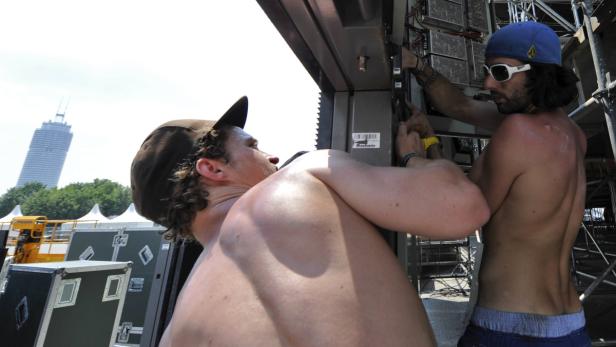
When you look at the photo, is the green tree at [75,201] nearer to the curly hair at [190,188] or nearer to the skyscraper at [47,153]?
the curly hair at [190,188]

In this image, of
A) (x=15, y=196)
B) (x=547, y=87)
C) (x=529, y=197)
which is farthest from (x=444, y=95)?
(x=15, y=196)

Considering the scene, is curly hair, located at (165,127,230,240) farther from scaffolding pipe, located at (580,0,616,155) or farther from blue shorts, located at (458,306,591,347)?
scaffolding pipe, located at (580,0,616,155)

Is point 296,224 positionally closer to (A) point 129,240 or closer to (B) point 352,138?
(B) point 352,138

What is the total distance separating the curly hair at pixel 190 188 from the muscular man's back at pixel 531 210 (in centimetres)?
128

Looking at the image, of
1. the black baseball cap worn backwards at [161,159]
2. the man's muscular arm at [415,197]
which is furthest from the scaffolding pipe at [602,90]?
the black baseball cap worn backwards at [161,159]

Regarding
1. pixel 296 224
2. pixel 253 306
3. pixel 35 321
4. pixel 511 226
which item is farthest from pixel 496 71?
pixel 35 321

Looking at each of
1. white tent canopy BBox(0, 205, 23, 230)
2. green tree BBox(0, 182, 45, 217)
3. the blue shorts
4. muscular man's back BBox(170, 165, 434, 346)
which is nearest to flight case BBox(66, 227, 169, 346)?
muscular man's back BBox(170, 165, 434, 346)

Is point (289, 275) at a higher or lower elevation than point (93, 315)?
higher

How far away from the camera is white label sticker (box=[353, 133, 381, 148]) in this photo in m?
1.54

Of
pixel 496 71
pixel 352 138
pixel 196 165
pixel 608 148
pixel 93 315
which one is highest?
pixel 608 148

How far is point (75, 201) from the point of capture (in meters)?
56.1

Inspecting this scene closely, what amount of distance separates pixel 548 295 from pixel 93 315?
13.4 ft

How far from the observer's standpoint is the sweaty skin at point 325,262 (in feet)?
2.85

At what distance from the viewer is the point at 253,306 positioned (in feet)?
3.02
